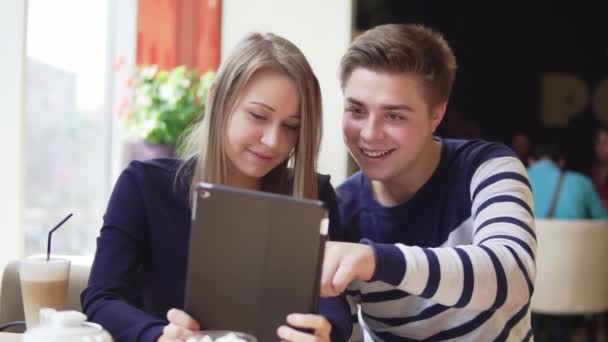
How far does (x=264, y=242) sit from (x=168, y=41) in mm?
3514

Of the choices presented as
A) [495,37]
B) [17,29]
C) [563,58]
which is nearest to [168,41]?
[17,29]

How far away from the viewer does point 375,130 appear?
1.60 m

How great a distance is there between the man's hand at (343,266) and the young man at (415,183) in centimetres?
37

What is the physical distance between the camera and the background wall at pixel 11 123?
285 centimetres

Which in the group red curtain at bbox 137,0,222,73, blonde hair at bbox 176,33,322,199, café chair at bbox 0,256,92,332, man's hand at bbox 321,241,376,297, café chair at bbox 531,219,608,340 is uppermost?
red curtain at bbox 137,0,222,73

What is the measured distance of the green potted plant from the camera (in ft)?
11.7

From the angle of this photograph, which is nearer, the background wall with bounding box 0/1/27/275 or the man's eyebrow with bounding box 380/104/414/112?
the man's eyebrow with bounding box 380/104/414/112

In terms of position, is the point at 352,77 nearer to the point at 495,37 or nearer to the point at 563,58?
the point at 495,37

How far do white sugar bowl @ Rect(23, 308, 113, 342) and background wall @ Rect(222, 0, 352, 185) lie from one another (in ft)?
9.15

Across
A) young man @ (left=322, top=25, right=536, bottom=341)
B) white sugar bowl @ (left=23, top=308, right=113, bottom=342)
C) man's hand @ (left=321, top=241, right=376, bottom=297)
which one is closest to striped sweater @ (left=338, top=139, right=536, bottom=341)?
young man @ (left=322, top=25, right=536, bottom=341)

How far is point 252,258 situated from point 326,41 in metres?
2.86

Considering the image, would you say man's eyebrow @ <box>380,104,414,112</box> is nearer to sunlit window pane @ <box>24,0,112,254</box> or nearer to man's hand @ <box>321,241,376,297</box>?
man's hand @ <box>321,241,376,297</box>

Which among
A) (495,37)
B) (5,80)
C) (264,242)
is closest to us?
(264,242)

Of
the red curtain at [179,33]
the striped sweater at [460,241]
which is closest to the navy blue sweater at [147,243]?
the striped sweater at [460,241]
